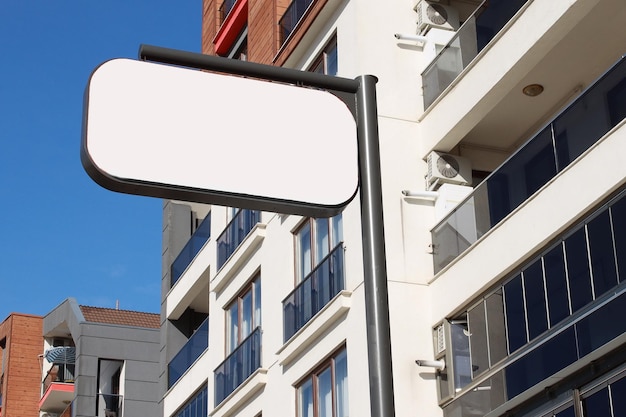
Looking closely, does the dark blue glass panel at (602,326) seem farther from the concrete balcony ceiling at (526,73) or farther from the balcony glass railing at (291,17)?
the balcony glass railing at (291,17)

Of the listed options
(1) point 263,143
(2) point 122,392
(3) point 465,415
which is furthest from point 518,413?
(2) point 122,392

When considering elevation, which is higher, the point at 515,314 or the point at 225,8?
the point at 225,8

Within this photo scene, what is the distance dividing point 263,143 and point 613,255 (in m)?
12.4

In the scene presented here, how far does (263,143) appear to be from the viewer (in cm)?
373

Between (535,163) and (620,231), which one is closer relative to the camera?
(620,231)

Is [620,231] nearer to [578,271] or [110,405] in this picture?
[578,271]

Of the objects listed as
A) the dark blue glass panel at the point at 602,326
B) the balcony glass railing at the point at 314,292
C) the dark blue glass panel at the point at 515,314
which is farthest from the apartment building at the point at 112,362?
the dark blue glass panel at the point at 602,326

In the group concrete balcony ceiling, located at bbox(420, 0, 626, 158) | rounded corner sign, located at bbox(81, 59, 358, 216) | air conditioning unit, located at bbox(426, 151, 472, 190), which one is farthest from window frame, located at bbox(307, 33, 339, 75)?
rounded corner sign, located at bbox(81, 59, 358, 216)

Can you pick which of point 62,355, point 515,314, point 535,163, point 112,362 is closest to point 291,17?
point 535,163

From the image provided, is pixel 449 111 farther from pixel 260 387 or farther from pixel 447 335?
pixel 260 387

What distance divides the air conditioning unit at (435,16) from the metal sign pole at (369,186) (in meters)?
19.3

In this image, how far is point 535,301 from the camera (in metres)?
17.2

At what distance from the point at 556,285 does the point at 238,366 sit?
37.6 feet

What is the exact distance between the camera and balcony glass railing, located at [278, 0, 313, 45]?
2573cm
